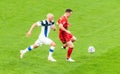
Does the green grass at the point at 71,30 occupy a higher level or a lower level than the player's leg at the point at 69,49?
lower

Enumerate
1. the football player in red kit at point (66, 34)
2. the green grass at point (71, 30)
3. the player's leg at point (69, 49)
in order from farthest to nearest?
1. the player's leg at point (69, 49)
2. the football player in red kit at point (66, 34)
3. the green grass at point (71, 30)

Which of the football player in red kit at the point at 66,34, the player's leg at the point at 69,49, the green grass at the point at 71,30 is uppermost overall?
the football player in red kit at the point at 66,34

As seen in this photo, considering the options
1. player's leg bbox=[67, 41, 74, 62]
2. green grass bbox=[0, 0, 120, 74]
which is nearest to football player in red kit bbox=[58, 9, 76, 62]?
player's leg bbox=[67, 41, 74, 62]

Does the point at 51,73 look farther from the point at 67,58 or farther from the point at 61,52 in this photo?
A: the point at 61,52

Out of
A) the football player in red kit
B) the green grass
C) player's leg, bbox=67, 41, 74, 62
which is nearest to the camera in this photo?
the green grass

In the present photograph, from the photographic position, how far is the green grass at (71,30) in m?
19.9

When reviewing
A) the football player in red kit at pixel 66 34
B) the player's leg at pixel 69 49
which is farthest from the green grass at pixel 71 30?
the football player in red kit at pixel 66 34

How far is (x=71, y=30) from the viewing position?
94.2 feet

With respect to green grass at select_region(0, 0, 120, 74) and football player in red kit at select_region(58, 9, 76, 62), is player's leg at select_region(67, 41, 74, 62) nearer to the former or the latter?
football player in red kit at select_region(58, 9, 76, 62)

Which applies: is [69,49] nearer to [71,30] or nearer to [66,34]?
[66,34]

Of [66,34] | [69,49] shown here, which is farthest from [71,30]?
[69,49]

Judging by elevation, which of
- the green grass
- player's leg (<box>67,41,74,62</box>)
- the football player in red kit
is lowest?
the green grass

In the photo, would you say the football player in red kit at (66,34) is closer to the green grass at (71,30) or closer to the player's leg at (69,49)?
the player's leg at (69,49)

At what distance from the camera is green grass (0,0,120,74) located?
1986 cm
